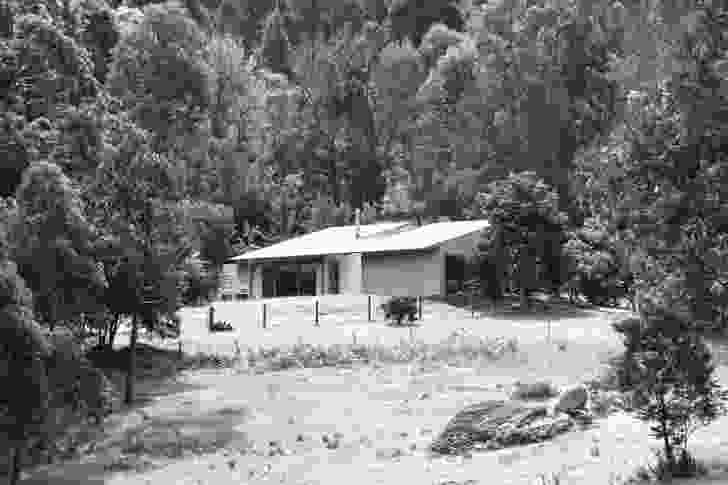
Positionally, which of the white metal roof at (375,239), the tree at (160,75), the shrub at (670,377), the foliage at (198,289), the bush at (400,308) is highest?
the tree at (160,75)

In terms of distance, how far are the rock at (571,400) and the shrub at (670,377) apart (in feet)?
16.0

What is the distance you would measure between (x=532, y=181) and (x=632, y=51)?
521 inches

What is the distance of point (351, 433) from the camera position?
806 inches

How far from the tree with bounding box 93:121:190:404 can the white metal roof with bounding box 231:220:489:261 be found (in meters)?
19.5

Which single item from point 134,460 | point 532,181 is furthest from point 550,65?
point 134,460

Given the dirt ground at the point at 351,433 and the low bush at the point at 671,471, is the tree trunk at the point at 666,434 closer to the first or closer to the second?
the low bush at the point at 671,471

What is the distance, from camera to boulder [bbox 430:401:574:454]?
1777 cm

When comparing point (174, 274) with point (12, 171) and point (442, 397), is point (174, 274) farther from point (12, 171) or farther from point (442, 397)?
point (442, 397)

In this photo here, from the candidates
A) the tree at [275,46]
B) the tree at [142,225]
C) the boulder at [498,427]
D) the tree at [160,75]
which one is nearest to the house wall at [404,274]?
the tree at [160,75]

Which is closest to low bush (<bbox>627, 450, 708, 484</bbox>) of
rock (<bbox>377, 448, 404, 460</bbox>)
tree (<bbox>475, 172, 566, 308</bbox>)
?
rock (<bbox>377, 448, 404, 460</bbox>)

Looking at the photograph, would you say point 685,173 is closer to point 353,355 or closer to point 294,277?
point 353,355

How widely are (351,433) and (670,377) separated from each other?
28.1 ft

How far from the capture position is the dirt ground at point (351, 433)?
52.7 ft

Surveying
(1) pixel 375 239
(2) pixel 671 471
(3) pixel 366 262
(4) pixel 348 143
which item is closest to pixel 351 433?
(2) pixel 671 471
